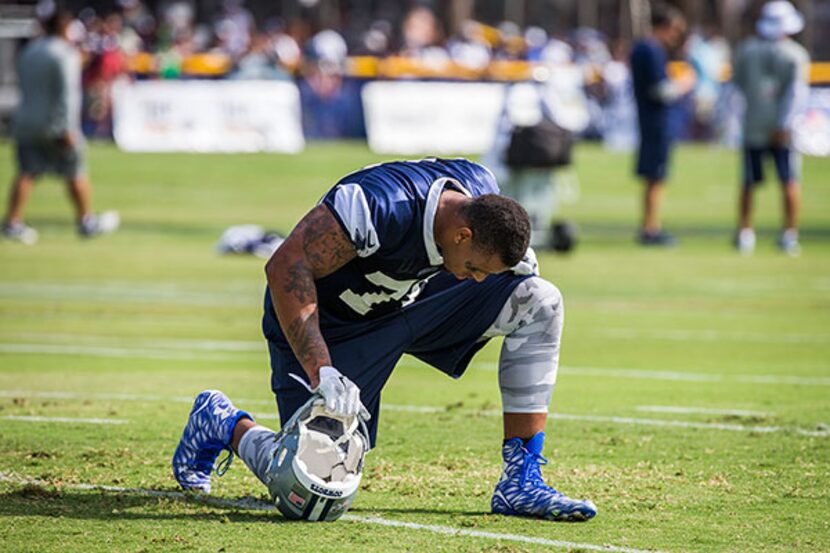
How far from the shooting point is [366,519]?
6.42 metres

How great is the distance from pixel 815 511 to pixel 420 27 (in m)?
40.9

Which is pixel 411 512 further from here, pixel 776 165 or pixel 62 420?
pixel 776 165

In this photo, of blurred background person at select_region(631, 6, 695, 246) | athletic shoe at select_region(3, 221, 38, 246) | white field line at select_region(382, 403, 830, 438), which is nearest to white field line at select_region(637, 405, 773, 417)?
white field line at select_region(382, 403, 830, 438)

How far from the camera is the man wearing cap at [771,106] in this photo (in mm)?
18906

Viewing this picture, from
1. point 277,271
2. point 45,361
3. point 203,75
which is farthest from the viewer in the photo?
point 203,75

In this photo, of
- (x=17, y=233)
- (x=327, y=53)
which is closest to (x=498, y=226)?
(x=17, y=233)

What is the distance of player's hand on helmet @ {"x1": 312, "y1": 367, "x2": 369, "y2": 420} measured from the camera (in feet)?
20.1

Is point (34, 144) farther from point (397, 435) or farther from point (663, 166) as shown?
point (397, 435)

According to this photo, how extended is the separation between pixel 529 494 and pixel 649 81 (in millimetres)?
13346

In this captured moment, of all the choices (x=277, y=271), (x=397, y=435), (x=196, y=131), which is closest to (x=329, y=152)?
(x=196, y=131)

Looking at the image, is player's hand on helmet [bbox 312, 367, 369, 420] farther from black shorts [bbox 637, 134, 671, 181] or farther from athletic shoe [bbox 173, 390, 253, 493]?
black shorts [bbox 637, 134, 671, 181]

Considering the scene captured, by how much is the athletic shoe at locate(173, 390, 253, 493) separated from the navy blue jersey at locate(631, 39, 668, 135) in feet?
42.6

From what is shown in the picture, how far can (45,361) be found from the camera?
10898 mm

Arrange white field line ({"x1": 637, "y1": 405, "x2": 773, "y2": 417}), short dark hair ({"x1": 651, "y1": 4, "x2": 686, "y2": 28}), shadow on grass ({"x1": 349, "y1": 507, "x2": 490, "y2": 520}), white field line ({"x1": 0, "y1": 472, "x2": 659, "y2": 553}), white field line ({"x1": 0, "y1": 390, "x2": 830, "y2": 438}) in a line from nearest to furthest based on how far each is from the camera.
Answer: white field line ({"x1": 0, "y1": 472, "x2": 659, "y2": 553}), shadow on grass ({"x1": 349, "y1": 507, "x2": 490, "y2": 520}), white field line ({"x1": 0, "y1": 390, "x2": 830, "y2": 438}), white field line ({"x1": 637, "y1": 405, "x2": 773, "y2": 417}), short dark hair ({"x1": 651, "y1": 4, "x2": 686, "y2": 28})
